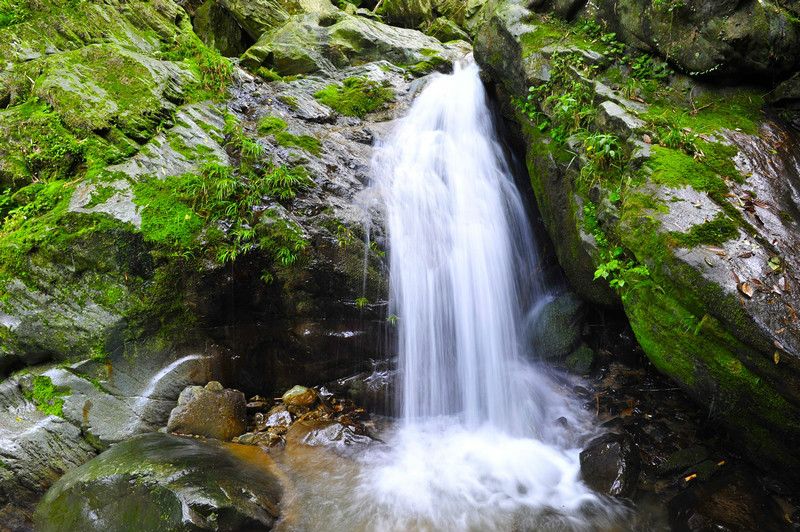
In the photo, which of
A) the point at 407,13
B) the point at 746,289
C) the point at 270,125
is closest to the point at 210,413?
the point at 270,125

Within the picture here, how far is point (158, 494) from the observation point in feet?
10.7

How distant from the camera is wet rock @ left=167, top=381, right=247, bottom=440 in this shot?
14.7 ft

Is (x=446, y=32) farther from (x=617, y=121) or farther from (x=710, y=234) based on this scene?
(x=710, y=234)

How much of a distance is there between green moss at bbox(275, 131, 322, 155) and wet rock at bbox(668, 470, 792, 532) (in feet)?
21.7

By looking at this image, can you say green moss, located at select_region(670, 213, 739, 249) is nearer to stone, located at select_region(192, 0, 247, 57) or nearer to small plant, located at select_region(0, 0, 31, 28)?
small plant, located at select_region(0, 0, 31, 28)

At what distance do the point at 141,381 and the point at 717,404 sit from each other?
6356 mm

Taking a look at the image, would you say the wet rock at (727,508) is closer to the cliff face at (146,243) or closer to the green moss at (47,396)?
the cliff face at (146,243)

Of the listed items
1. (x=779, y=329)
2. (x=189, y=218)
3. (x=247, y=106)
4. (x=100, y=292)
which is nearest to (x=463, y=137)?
(x=247, y=106)

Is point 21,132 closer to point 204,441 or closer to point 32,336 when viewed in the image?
point 32,336

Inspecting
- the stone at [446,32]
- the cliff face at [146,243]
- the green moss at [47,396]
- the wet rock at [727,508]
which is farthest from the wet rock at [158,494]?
the stone at [446,32]

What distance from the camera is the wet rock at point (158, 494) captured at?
317 centimetres

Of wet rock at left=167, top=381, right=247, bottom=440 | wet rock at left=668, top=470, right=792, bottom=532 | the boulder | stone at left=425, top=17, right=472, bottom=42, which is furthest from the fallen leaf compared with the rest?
stone at left=425, top=17, right=472, bottom=42

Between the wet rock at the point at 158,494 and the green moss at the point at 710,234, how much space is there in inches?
189

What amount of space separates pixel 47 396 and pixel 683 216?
708 centimetres
